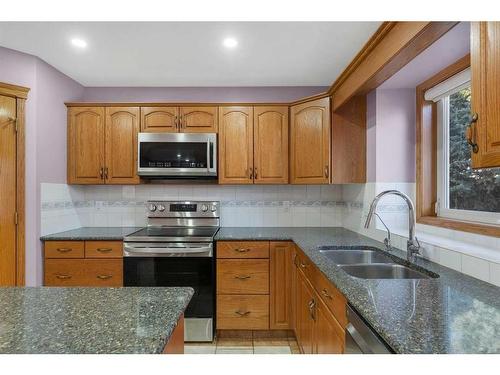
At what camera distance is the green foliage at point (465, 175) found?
68.3 inches

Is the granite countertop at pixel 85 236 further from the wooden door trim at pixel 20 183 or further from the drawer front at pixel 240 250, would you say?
the drawer front at pixel 240 250

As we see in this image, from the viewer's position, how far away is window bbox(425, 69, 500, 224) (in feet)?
5.73

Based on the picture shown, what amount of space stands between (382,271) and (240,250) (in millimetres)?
1162

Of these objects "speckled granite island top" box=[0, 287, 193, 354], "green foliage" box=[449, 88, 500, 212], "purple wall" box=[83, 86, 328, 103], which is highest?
"purple wall" box=[83, 86, 328, 103]

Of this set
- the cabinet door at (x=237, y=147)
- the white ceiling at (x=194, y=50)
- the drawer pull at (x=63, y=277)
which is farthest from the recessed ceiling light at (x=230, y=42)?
the drawer pull at (x=63, y=277)

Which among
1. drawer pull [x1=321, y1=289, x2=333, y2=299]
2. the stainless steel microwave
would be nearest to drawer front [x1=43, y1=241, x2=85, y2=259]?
the stainless steel microwave

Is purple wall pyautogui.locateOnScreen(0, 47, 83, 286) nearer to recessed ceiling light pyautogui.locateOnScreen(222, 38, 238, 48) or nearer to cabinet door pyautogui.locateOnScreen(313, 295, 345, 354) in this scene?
recessed ceiling light pyautogui.locateOnScreen(222, 38, 238, 48)

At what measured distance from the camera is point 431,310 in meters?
0.96

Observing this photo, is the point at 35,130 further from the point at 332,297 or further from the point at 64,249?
the point at 332,297

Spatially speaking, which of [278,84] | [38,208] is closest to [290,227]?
[278,84]

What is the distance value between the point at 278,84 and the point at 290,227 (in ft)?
4.94

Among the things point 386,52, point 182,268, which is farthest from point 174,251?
point 386,52

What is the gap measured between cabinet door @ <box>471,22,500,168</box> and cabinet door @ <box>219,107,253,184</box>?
204 centimetres
